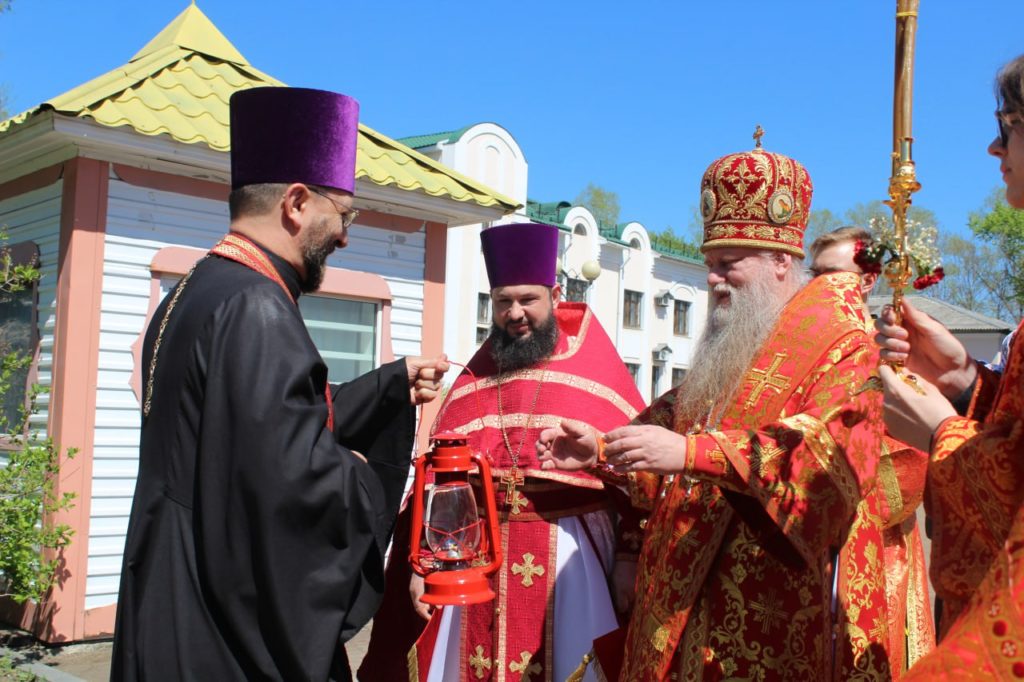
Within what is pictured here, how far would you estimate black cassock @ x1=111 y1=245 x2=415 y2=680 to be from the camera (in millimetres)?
2340

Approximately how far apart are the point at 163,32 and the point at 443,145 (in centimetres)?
1363

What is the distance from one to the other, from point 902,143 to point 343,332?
6693 mm

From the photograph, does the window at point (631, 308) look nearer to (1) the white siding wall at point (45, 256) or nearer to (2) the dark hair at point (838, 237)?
(1) the white siding wall at point (45, 256)

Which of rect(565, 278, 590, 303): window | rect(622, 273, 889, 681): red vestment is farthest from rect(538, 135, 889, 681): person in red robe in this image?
rect(565, 278, 590, 303): window

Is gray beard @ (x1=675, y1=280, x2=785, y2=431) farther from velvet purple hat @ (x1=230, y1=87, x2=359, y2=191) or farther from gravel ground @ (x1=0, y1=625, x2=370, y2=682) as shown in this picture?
gravel ground @ (x1=0, y1=625, x2=370, y2=682)

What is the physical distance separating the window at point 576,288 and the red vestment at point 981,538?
22.7 m

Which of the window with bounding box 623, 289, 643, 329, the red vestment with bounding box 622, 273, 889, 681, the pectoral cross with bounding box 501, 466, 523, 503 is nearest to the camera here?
the red vestment with bounding box 622, 273, 889, 681

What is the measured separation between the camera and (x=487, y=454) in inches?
165

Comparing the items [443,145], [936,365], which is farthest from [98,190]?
[443,145]

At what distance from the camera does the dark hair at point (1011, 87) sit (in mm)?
1715

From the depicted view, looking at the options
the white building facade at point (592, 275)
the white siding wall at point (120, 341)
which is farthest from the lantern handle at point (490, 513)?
the white building facade at point (592, 275)

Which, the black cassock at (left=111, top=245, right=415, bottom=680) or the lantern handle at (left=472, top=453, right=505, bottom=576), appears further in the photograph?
the lantern handle at (left=472, top=453, right=505, bottom=576)

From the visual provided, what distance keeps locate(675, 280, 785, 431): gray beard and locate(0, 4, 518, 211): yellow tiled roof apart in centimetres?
480

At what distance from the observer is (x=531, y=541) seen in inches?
160
